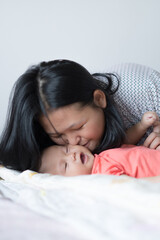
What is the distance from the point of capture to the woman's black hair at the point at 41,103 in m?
1.00

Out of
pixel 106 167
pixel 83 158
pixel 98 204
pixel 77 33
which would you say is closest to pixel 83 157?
pixel 83 158

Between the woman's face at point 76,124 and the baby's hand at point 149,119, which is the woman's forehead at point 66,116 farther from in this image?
the baby's hand at point 149,119

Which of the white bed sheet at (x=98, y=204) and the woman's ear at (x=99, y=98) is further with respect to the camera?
the woman's ear at (x=99, y=98)

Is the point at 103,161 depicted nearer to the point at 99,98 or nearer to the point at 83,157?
the point at 83,157

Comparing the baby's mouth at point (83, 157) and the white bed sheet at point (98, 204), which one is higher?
the white bed sheet at point (98, 204)

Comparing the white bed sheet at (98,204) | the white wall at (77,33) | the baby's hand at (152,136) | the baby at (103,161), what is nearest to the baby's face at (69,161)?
the baby at (103,161)

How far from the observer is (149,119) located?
Result: 1.12 m

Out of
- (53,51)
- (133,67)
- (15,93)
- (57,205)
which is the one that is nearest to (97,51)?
(53,51)

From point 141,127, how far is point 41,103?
38cm

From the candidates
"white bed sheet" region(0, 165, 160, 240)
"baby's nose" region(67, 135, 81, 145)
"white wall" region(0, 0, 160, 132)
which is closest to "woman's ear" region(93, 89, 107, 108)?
"baby's nose" region(67, 135, 81, 145)

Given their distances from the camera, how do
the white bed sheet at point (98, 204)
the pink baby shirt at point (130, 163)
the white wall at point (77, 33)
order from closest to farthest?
the white bed sheet at point (98, 204) < the pink baby shirt at point (130, 163) < the white wall at point (77, 33)

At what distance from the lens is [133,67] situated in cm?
128

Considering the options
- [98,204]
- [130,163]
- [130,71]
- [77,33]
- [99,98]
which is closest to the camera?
[98,204]

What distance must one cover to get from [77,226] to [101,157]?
16.5 inches
